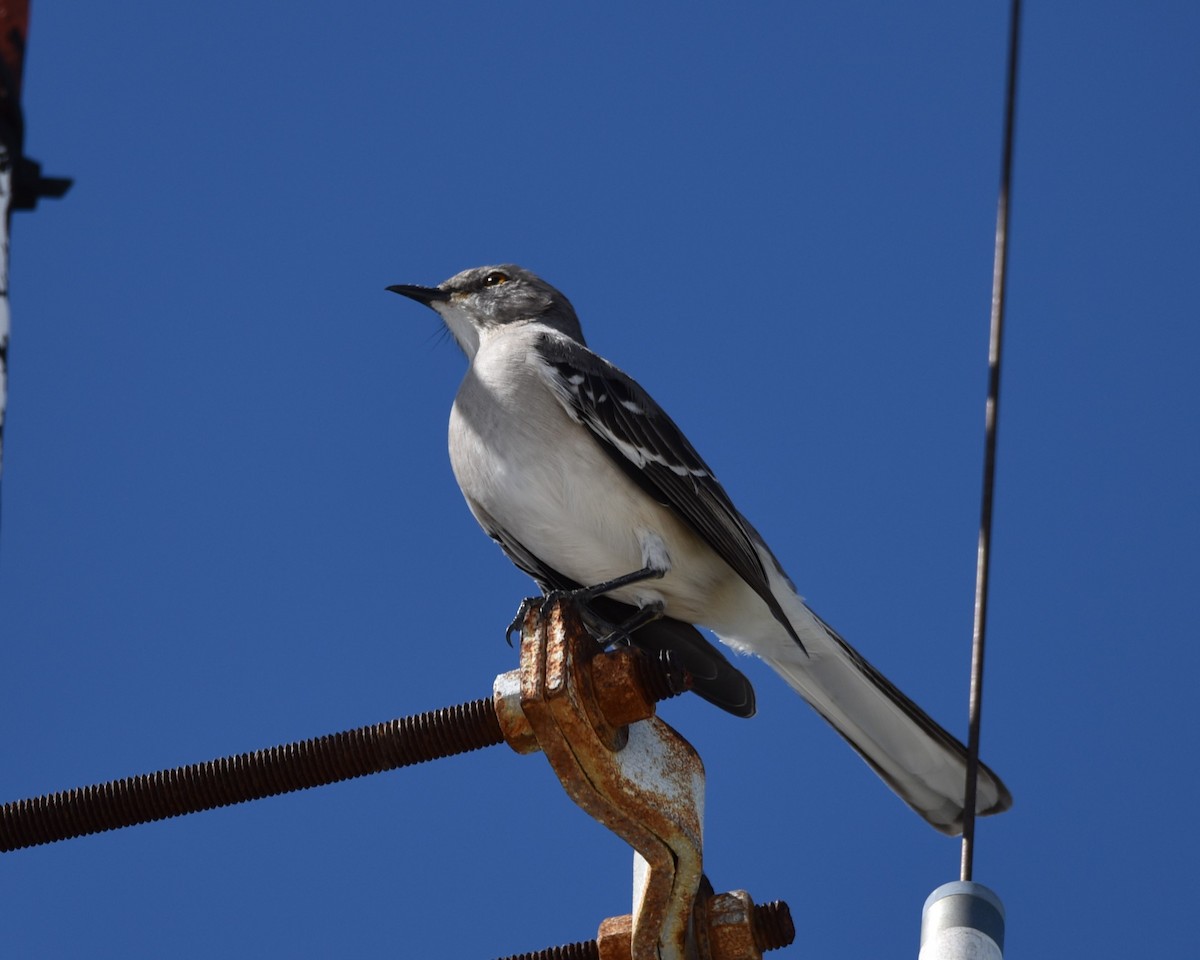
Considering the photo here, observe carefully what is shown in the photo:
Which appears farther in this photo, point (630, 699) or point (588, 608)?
point (588, 608)

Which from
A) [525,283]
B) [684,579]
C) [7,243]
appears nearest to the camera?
[7,243]

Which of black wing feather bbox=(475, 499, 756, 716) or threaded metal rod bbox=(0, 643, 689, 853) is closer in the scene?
threaded metal rod bbox=(0, 643, 689, 853)

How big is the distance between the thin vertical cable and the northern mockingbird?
1.56 metres

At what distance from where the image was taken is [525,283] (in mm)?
6297

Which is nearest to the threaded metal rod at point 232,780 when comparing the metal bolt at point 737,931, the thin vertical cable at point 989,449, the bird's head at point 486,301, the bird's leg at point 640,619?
the metal bolt at point 737,931

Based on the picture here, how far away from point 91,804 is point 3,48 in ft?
5.36

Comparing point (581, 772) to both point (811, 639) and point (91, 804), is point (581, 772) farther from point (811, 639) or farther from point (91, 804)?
point (811, 639)

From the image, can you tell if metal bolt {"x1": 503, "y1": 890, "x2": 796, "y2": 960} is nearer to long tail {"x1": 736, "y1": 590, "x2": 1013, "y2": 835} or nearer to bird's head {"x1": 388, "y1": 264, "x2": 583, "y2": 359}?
long tail {"x1": 736, "y1": 590, "x2": 1013, "y2": 835}

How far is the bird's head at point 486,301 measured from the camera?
20.1 ft

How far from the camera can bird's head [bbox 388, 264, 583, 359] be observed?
241 inches

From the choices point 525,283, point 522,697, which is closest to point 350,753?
point 522,697

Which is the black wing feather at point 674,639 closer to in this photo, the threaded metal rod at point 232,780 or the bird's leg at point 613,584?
the bird's leg at point 613,584

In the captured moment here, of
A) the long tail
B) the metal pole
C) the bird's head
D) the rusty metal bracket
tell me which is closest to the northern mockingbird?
the long tail

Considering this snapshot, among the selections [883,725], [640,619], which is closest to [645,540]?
[640,619]
